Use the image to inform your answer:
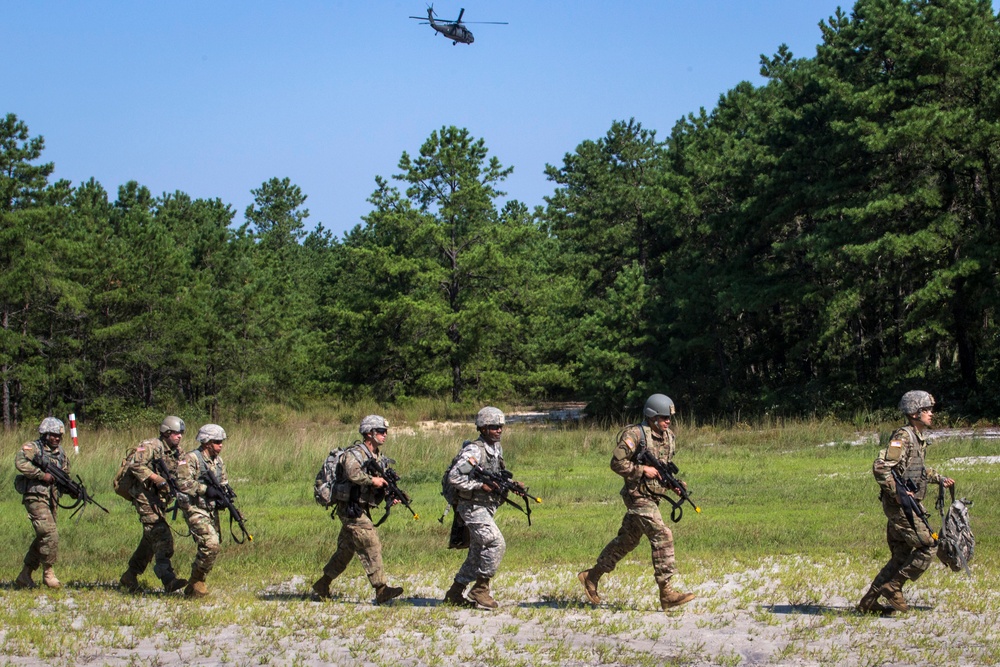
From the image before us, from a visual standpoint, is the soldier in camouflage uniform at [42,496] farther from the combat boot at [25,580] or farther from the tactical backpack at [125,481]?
the tactical backpack at [125,481]

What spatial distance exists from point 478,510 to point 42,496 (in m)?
4.60

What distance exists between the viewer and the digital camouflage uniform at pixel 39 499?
1131 cm

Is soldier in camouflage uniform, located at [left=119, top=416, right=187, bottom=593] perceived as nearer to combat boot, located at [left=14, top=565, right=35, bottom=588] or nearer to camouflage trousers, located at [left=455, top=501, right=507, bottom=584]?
combat boot, located at [left=14, top=565, right=35, bottom=588]

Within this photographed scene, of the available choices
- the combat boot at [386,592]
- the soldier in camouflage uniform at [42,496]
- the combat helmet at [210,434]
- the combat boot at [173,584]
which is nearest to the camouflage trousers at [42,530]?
the soldier in camouflage uniform at [42,496]

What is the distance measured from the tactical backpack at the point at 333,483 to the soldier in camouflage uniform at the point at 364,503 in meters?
0.03

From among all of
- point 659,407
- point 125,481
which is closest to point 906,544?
point 659,407

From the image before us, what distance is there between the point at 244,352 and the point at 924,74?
2334 cm

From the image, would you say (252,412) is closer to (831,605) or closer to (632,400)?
(632,400)

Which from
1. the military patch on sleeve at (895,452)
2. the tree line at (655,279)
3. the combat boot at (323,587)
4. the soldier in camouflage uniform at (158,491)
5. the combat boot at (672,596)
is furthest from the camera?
the tree line at (655,279)

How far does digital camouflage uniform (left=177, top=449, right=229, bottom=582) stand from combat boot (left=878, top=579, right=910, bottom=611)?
18.8ft

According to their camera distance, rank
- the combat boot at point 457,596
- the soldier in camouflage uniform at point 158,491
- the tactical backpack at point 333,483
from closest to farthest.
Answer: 1. the tactical backpack at point 333,483
2. the combat boot at point 457,596
3. the soldier in camouflage uniform at point 158,491

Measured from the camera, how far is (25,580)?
1161 centimetres

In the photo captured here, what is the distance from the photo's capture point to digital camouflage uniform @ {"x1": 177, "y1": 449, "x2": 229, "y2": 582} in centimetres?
1035

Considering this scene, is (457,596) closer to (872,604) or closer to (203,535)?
(203,535)
